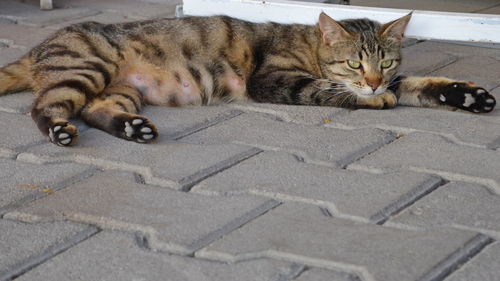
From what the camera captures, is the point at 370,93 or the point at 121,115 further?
the point at 370,93

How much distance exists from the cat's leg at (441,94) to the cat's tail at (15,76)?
183 cm

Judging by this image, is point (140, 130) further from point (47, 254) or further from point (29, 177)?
point (47, 254)

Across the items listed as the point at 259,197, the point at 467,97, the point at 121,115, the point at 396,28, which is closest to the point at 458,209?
the point at 259,197

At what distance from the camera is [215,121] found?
3.93 meters

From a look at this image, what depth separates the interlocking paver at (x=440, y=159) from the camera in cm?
315

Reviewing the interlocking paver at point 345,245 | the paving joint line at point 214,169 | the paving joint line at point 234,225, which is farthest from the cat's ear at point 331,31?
the interlocking paver at point 345,245

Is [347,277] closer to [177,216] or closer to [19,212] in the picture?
[177,216]

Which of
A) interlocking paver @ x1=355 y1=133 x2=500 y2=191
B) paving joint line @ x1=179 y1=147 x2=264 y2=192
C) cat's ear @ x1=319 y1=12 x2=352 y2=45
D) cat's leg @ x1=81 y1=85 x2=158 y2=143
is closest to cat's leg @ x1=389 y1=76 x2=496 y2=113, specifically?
cat's ear @ x1=319 y1=12 x2=352 y2=45

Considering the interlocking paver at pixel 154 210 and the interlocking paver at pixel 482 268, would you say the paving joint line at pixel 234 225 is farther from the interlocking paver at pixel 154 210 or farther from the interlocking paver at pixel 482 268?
the interlocking paver at pixel 482 268

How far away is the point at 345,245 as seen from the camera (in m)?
2.58

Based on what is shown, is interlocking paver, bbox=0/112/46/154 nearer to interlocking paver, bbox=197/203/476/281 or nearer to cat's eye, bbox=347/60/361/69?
interlocking paver, bbox=197/203/476/281

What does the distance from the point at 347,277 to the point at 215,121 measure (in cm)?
167

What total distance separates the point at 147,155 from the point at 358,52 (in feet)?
4.56

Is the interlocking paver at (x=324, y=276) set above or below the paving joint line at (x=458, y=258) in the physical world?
below
